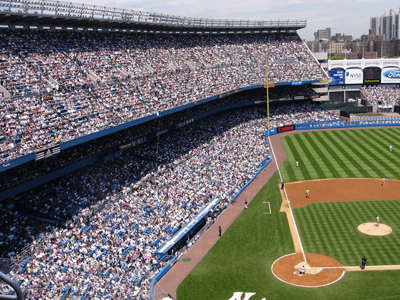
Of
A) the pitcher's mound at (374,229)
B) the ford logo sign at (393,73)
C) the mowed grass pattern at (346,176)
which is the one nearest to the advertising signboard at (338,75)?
the ford logo sign at (393,73)

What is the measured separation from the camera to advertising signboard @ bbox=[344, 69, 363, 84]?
74000 millimetres

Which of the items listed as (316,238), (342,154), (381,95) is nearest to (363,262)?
(316,238)

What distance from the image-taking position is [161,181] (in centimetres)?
3366

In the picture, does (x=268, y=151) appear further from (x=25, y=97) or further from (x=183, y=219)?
(x=25, y=97)

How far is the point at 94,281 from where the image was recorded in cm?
2120

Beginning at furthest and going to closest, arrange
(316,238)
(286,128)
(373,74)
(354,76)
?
(354,76)
(373,74)
(286,128)
(316,238)

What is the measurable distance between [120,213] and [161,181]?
658 centimetres

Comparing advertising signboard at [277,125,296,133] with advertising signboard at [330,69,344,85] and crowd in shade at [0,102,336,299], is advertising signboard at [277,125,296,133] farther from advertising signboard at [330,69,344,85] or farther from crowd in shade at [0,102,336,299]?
advertising signboard at [330,69,344,85]

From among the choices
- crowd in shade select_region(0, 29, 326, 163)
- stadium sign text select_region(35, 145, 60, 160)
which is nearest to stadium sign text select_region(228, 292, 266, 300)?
stadium sign text select_region(35, 145, 60, 160)

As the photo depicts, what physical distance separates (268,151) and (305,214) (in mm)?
16498

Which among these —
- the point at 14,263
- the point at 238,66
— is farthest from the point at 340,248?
the point at 238,66

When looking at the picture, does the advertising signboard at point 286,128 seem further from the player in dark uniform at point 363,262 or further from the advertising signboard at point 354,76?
the player in dark uniform at point 363,262

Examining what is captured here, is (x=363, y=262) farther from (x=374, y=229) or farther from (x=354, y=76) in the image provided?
(x=354, y=76)

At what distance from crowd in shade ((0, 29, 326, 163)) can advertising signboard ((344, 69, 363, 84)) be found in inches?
756
